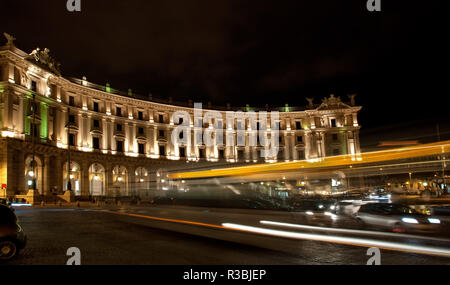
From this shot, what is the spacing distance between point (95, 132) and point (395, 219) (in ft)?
156

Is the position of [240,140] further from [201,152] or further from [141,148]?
[141,148]

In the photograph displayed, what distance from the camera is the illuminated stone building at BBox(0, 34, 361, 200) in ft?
126

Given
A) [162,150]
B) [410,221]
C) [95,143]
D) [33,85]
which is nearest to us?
[410,221]

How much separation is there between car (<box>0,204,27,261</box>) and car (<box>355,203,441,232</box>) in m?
11.7

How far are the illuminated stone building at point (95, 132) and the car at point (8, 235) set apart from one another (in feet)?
46.8

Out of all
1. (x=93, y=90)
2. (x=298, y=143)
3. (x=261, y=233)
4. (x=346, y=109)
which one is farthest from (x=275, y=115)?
(x=261, y=233)

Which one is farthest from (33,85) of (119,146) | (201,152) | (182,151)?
(201,152)

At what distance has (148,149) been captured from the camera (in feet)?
193

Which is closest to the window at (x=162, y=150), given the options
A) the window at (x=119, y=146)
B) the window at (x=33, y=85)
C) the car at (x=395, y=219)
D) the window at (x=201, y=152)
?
the window at (x=201, y=152)

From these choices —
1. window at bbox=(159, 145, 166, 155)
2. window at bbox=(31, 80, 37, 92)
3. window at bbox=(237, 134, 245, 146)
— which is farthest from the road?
window at bbox=(237, 134, 245, 146)

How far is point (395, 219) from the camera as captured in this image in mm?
12641

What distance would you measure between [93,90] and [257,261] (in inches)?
2003

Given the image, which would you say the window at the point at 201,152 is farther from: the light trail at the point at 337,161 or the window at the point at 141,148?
the light trail at the point at 337,161

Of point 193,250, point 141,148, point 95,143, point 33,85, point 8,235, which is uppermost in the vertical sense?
point 33,85
